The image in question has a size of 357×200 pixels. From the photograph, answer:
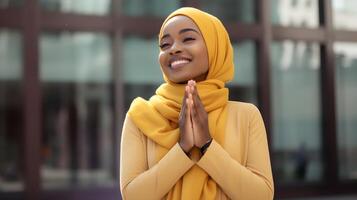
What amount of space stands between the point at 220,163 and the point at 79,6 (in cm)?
590

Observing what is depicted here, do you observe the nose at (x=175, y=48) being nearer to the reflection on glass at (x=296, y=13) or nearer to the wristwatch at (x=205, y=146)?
the wristwatch at (x=205, y=146)

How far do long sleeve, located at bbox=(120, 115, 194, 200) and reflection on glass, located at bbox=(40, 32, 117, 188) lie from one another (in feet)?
17.7

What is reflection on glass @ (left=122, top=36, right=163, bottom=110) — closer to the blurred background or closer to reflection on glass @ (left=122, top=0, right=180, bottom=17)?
the blurred background

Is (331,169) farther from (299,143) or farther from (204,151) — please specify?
(204,151)

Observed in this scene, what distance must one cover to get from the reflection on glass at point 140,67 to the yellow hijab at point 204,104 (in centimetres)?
557

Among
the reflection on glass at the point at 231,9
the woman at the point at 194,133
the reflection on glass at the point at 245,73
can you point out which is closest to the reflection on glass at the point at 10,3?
the reflection on glass at the point at 231,9

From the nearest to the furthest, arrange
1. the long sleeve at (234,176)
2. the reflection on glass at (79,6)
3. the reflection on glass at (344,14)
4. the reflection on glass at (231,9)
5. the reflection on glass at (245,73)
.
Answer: the long sleeve at (234,176) → the reflection on glass at (79,6) → the reflection on glass at (231,9) → the reflection on glass at (245,73) → the reflection on glass at (344,14)

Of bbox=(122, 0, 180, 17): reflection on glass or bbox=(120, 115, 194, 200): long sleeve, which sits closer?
bbox=(120, 115, 194, 200): long sleeve

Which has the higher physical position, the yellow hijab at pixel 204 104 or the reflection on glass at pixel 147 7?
the reflection on glass at pixel 147 7

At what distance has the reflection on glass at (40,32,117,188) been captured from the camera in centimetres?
704

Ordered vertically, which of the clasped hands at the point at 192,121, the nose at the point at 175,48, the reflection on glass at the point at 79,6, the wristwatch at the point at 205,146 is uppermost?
the reflection on glass at the point at 79,6

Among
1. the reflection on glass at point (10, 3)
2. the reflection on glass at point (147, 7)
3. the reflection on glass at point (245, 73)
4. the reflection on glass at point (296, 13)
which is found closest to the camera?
the reflection on glass at point (10, 3)

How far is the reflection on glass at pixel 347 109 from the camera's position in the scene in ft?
28.8

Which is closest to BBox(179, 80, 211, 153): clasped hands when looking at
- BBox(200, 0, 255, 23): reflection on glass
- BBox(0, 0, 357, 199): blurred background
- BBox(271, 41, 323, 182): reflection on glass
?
BBox(0, 0, 357, 199): blurred background
